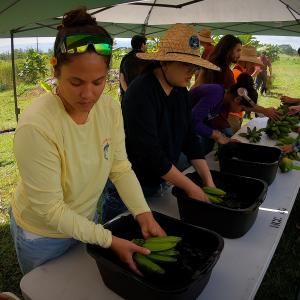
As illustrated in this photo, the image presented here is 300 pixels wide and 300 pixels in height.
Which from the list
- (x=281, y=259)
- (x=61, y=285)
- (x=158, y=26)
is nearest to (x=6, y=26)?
(x=61, y=285)

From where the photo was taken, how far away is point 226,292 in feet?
3.84

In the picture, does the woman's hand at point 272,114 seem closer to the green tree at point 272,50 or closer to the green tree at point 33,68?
the green tree at point 33,68

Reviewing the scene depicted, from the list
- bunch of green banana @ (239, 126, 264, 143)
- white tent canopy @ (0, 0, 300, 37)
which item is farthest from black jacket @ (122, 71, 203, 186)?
white tent canopy @ (0, 0, 300, 37)

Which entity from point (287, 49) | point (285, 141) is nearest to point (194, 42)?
point (285, 141)

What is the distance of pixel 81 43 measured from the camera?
1.00m

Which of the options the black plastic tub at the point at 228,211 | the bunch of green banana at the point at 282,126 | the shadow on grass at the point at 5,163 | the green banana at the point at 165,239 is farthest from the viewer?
the shadow on grass at the point at 5,163

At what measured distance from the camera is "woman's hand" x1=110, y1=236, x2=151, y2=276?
1.11 meters

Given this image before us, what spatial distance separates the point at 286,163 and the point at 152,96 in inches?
47.8

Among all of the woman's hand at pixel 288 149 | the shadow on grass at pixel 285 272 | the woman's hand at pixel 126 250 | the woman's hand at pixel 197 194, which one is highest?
the woman's hand at pixel 126 250

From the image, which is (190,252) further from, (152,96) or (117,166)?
(152,96)

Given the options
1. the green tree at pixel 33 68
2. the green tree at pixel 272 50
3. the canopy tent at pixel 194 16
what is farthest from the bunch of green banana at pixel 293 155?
the green tree at pixel 272 50

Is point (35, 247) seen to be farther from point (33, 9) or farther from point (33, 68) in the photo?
point (33, 68)

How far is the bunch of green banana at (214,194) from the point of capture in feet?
5.23

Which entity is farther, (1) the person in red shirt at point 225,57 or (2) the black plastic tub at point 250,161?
(1) the person in red shirt at point 225,57
